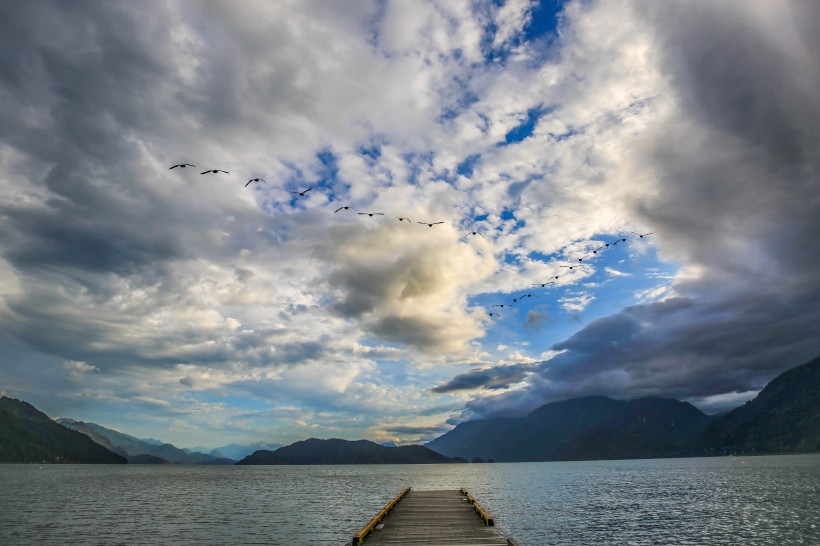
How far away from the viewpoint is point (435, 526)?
4094cm

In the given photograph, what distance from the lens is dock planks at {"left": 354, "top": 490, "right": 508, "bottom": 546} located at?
3394 cm

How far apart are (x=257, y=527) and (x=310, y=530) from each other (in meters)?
7.24

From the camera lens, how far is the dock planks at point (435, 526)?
3394cm

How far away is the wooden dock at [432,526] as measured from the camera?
3384 cm

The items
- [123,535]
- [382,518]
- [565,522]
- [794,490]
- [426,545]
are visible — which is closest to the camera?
[426,545]

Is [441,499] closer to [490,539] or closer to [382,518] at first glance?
[382,518]

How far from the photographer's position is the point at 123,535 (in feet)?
176

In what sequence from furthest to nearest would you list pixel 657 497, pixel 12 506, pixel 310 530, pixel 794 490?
pixel 794 490, pixel 657 497, pixel 12 506, pixel 310 530

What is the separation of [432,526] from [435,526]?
245 millimetres

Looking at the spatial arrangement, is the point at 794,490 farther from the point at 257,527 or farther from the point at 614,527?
the point at 257,527

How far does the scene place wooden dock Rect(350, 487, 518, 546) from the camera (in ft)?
111

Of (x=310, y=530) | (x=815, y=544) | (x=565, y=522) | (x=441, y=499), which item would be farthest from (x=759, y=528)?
(x=310, y=530)

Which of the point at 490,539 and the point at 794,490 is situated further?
the point at 794,490

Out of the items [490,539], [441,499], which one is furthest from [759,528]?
[490,539]
